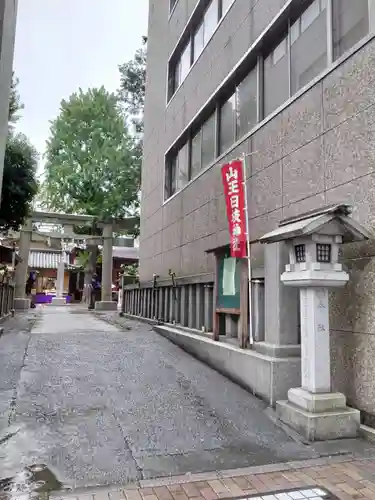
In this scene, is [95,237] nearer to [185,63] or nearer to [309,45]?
[185,63]

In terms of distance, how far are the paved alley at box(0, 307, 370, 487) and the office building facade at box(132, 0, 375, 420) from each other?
96 centimetres

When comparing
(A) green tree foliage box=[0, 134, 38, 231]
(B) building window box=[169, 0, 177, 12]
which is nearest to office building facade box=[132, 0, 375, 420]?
(B) building window box=[169, 0, 177, 12]

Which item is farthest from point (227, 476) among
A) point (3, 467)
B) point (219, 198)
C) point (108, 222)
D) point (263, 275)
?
point (108, 222)

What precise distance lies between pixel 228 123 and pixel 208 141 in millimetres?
1346

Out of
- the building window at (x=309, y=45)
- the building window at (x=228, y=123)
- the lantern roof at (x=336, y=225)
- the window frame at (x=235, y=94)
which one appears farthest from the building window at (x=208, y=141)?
the lantern roof at (x=336, y=225)

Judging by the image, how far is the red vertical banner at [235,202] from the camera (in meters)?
6.25

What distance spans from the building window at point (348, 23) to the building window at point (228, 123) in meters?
3.47

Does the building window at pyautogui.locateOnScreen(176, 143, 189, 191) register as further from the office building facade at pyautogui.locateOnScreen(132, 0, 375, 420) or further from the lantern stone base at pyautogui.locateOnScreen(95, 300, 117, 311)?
the lantern stone base at pyautogui.locateOnScreen(95, 300, 117, 311)

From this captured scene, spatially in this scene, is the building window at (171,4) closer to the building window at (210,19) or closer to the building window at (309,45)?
the building window at (210,19)

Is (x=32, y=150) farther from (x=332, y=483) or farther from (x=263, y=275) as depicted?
(x=332, y=483)

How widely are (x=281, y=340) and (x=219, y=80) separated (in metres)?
7.01

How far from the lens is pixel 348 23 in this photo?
5180 mm

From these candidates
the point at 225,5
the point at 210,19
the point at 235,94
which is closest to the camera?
the point at 235,94

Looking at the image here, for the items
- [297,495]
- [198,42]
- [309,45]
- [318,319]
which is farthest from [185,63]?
[297,495]
